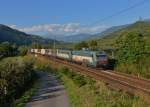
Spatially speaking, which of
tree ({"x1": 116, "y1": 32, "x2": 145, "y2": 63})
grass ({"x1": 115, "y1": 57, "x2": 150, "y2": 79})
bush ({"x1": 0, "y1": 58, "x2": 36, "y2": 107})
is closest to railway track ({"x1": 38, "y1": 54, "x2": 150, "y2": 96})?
grass ({"x1": 115, "y1": 57, "x2": 150, "y2": 79})

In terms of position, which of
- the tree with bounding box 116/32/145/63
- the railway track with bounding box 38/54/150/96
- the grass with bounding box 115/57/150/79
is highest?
the tree with bounding box 116/32/145/63

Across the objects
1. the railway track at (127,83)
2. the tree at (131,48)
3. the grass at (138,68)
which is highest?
the tree at (131,48)

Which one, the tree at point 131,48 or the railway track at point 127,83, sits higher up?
the tree at point 131,48

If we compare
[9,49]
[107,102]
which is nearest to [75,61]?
[107,102]

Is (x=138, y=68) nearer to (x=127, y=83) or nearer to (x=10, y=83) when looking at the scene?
(x=127, y=83)

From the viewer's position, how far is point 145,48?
142 ft

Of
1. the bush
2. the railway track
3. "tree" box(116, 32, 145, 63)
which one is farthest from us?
"tree" box(116, 32, 145, 63)

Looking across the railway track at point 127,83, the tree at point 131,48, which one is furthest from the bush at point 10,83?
the tree at point 131,48

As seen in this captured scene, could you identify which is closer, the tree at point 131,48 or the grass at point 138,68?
the grass at point 138,68

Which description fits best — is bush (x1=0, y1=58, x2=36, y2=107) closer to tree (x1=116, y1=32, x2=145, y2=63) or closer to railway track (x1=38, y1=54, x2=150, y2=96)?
railway track (x1=38, y1=54, x2=150, y2=96)

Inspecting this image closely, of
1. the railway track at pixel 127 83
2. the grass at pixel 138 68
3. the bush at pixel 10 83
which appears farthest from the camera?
the grass at pixel 138 68

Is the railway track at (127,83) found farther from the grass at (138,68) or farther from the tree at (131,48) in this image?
the tree at (131,48)

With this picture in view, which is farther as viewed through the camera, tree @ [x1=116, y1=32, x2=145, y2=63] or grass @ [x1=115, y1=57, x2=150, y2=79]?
tree @ [x1=116, y1=32, x2=145, y2=63]

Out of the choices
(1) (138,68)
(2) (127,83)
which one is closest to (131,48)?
(1) (138,68)
